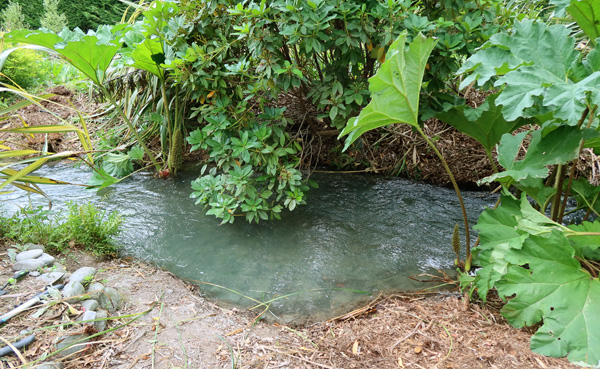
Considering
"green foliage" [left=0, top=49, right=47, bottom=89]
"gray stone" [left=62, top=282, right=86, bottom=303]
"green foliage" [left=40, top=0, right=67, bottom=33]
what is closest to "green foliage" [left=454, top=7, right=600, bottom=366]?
"gray stone" [left=62, top=282, right=86, bottom=303]

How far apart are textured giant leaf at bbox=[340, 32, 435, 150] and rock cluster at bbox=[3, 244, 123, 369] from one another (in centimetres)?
131

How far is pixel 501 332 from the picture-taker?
151cm

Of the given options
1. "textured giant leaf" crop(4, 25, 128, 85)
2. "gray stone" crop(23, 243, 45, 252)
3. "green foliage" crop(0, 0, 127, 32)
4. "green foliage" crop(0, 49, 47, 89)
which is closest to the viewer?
"gray stone" crop(23, 243, 45, 252)

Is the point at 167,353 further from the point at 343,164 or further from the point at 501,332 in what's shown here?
the point at 343,164

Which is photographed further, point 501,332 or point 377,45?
point 377,45

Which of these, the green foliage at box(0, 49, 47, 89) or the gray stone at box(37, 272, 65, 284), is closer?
the gray stone at box(37, 272, 65, 284)

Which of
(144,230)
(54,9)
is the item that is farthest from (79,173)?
(54,9)

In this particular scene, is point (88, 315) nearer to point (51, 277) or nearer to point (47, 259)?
point (51, 277)

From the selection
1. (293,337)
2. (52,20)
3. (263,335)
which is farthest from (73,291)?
(52,20)

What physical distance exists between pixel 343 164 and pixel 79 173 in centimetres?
272

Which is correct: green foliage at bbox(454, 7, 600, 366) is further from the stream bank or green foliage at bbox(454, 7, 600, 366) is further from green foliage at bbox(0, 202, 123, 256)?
green foliage at bbox(0, 202, 123, 256)

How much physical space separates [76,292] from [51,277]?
22 centimetres

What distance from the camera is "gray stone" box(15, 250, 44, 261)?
1.82m

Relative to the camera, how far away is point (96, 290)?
5.45 ft
